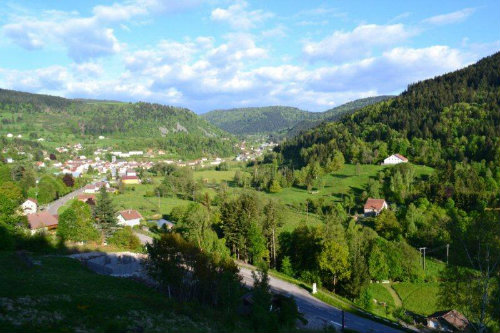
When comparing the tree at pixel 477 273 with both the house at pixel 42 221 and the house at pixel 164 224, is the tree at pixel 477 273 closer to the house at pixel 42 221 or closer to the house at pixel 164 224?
the house at pixel 164 224

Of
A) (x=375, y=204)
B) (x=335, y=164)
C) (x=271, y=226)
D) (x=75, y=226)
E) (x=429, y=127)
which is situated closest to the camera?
(x=75, y=226)

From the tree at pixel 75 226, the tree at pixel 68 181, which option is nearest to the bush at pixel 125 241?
the tree at pixel 75 226

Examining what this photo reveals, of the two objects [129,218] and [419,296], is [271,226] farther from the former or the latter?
[129,218]

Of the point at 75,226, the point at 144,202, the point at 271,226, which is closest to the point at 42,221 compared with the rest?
the point at 75,226

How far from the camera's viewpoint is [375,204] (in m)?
59.8

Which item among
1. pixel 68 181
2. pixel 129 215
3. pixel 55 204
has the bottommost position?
pixel 129 215

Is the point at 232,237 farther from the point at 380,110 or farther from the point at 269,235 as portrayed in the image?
the point at 380,110

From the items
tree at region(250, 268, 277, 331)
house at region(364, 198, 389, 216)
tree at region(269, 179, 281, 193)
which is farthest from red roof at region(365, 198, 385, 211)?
tree at region(250, 268, 277, 331)

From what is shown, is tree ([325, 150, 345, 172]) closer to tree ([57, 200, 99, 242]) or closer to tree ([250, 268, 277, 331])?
tree ([57, 200, 99, 242])

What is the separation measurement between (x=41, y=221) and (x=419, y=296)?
4266cm

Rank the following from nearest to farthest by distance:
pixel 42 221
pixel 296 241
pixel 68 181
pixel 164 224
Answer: pixel 296 241, pixel 42 221, pixel 164 224, pixel 68 181

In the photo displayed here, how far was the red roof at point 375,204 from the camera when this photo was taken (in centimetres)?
5923

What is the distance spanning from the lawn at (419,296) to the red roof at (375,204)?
2248 cm

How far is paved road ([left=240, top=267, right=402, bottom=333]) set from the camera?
79.1 ft
